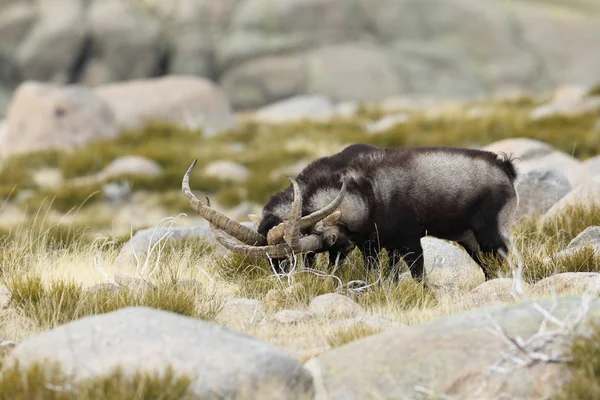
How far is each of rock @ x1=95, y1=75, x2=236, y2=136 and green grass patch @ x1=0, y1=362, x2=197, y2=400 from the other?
56.9 ft

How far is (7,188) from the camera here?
15484mm

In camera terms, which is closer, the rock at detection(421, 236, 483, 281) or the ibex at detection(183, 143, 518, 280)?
the ibex at detection(183, 143, 518, 280)

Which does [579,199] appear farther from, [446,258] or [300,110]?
[300,110]

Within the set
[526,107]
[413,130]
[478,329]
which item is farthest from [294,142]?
[478,329]

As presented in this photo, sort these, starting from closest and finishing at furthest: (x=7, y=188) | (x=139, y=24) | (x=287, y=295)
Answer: (x=287, y=295)
(x=7, y=188)
(x=139, y=24)

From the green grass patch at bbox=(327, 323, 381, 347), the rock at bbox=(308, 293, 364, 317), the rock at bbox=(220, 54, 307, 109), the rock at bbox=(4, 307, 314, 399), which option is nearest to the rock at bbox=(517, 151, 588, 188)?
the rock at bbox=(308, 293, 364, 317)

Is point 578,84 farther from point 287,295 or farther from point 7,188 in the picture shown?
point 287,295

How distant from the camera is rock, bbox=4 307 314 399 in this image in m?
3.89

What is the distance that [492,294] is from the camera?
579 cm

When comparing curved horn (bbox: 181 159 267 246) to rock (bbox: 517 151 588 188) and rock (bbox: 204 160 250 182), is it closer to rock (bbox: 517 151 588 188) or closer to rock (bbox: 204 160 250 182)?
rock (bbox: 517 151 588 188)

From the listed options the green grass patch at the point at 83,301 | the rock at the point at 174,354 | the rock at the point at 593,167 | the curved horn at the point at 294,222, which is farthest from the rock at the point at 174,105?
the rock at the point at 174,354

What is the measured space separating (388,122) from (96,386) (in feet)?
59.1

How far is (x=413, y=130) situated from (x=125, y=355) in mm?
15216

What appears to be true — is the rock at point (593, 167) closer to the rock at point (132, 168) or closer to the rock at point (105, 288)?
the rock at point (105, 288)
